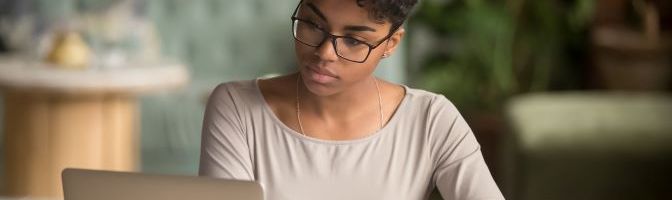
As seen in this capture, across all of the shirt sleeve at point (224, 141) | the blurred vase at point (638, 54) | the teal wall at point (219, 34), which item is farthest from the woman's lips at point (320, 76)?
the blurred vase at point (638, 54)

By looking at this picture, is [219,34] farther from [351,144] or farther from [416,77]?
[351,144]

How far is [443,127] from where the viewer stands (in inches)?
43.9

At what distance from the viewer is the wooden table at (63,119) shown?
315 centimetres

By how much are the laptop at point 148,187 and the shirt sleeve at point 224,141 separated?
0.20ft

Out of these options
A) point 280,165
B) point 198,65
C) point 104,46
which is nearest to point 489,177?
point 280,165

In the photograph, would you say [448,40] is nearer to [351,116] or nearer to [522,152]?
[522,152]

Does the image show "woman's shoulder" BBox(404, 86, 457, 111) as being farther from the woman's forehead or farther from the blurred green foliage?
the blurred green foliage

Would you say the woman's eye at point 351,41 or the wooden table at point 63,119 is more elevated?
the woman's eye at point 351,41

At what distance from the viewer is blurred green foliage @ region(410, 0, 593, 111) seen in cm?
430

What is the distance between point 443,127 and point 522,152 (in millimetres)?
1591

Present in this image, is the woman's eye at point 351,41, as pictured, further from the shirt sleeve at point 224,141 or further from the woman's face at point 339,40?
the shirt sleeve at point 224,141

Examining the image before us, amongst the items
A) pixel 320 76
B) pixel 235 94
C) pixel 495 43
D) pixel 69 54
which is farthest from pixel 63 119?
pixel 320 76

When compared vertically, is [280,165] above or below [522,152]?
above

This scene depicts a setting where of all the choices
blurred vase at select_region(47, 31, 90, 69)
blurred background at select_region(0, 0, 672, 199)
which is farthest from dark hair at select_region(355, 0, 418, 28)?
blurred vase at select_region(47, 31, 90, 69)
